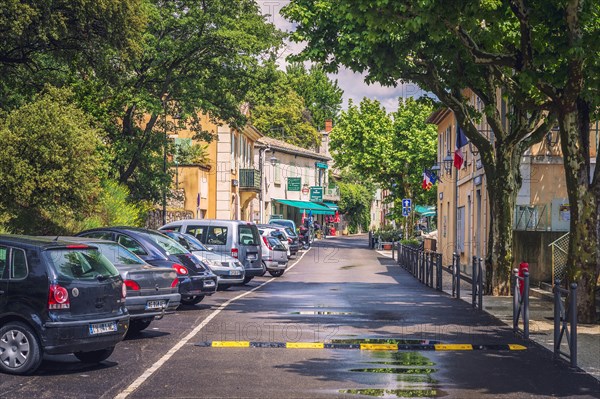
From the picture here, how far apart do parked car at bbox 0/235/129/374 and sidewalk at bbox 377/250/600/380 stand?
5949 mm

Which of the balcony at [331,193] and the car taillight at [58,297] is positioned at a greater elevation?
the balcony at [331,193]

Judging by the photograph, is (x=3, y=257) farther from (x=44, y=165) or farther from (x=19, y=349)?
(x=44, y=165)

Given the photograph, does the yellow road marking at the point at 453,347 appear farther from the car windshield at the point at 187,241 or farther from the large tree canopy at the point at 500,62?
the car windshield at the point at 187,241

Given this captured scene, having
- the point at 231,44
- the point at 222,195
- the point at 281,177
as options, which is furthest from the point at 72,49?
the point at 281,177

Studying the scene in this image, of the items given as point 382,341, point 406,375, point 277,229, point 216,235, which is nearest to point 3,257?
point 406,375

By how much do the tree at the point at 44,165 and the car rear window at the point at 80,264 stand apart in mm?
13188

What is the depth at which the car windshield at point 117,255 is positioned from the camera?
1456 centimetres

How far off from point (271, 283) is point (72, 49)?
9751 mm

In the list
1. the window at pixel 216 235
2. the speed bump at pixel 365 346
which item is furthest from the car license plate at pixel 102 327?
the window at pixel 216 235

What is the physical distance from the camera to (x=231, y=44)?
33969mm

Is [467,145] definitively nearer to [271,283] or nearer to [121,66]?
[271,283]

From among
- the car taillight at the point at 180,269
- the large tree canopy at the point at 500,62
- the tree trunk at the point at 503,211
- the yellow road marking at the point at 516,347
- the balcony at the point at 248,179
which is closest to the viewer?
the yellow road marking at the point at 516,347

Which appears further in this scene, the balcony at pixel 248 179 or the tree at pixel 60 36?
the balcony at pixel 248 179

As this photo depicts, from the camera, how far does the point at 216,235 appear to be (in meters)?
27.3
